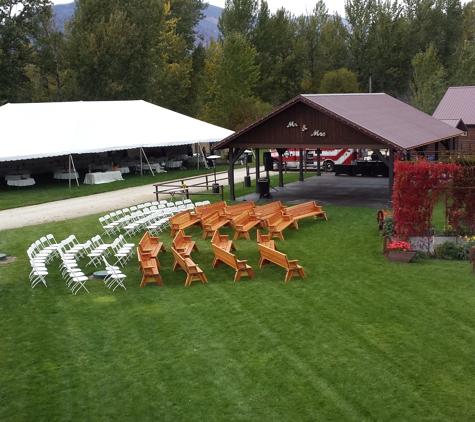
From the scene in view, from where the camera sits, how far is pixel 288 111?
25953mm

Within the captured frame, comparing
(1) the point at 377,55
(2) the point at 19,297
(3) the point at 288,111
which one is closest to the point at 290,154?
(3) the point at 288,111

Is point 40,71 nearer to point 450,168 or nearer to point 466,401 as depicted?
point 450,168

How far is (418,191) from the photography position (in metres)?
17.6

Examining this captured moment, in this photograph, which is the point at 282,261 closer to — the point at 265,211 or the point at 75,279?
the point at 75,279

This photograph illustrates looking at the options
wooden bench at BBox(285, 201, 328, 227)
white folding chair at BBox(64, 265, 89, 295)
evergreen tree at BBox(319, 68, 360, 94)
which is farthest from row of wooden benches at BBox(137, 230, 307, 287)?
evergreen tree at BBox(319, 68, 360, 94)

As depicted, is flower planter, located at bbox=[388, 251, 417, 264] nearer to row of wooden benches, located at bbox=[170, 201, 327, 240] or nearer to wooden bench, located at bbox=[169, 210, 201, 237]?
row of wooden benches, located at bbox=[170, 201, 327, 240]

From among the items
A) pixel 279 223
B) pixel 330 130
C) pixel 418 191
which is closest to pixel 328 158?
pixel 330 130

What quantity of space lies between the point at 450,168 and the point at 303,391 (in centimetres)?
1009

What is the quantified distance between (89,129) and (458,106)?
77.6ft

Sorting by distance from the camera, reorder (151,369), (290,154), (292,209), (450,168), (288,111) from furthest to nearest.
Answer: (290,154) < (288,111) < (292,209) < (450,168) < (151,369)

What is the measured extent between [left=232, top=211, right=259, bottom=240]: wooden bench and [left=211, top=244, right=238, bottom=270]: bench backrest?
3473 millimetres

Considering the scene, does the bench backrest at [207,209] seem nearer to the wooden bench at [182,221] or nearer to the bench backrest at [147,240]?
the wooden bench at [182,221]

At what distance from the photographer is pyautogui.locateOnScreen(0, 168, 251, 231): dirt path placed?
80.1ft

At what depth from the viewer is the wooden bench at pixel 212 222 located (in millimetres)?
20062
